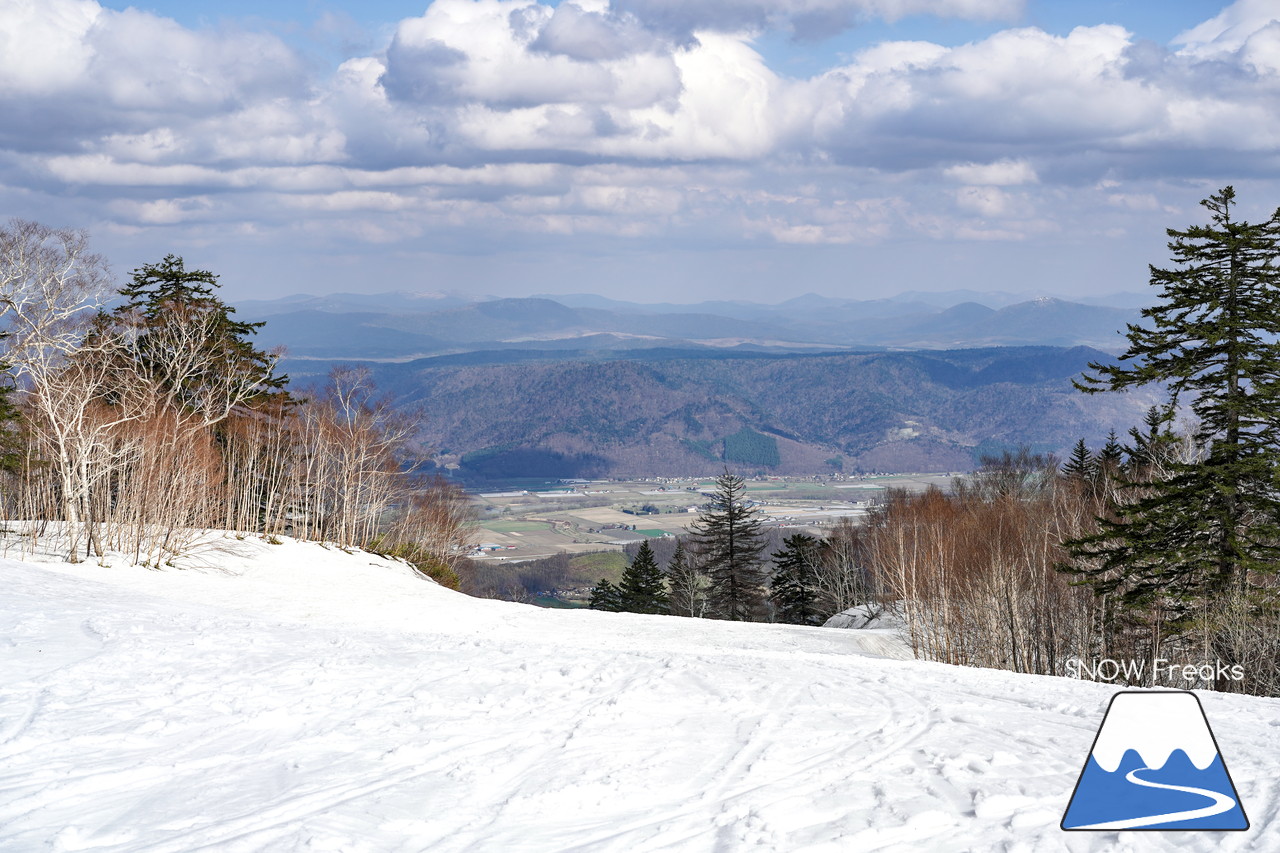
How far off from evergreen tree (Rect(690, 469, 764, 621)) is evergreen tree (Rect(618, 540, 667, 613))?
4663mm

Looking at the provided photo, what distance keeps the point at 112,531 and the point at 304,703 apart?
71.6 ft

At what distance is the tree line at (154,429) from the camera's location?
26.9 metres

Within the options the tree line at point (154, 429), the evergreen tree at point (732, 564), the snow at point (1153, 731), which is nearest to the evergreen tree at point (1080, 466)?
the evergreen tree at point (732, 564)

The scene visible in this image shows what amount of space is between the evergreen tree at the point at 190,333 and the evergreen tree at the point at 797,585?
29610 mm

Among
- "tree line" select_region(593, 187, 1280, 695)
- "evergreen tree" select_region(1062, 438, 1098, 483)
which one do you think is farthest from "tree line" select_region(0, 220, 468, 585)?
"evergreen tree" select_region(1062, 438, 1098, 483)

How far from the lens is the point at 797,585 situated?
2098 inches

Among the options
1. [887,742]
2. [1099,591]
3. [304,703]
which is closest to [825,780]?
[887,742]

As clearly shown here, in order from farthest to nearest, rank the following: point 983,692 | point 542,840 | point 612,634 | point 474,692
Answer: point 612,634 < point 983,692 < point 474,692 < point 542,840

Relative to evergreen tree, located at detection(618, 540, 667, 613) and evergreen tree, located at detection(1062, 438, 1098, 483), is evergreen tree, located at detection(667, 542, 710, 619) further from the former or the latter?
evergreen tree, located at detection(1062, 438, 1098, 483)

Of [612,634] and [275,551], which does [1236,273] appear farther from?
[275,551]

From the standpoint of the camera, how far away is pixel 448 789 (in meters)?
7.94

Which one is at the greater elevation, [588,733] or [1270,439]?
[1270,439]

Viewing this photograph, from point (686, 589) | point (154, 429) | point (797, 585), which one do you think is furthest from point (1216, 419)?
point (686, 589)

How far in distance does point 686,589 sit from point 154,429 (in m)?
32.7
